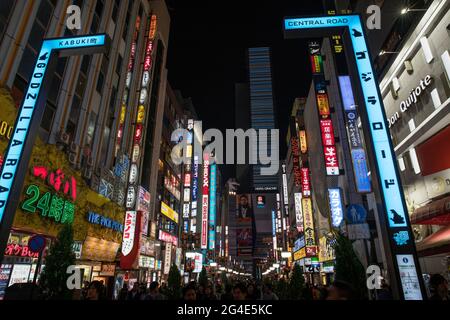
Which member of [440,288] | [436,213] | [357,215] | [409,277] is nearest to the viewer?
[409,277]

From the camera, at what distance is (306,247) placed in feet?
123

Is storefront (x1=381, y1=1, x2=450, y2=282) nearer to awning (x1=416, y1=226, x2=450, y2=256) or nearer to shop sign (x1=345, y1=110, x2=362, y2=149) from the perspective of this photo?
awning (x1=416, y1=226, x2=450, y2=256)

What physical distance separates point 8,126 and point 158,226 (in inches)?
1092

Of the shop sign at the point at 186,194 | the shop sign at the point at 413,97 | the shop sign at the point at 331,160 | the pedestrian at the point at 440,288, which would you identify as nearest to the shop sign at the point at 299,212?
the shop sign at the point at 331,160

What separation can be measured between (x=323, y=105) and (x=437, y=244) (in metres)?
21.6

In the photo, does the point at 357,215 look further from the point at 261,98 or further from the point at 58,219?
the point at 261,98

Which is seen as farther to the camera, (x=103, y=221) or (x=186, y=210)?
(x=186, y=210)

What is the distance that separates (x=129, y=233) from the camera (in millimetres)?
22281

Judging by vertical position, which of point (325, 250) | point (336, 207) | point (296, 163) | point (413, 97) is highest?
point (296, 163)

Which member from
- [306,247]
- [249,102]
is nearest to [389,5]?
A: [306,247]

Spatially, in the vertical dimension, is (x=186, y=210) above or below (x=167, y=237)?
above

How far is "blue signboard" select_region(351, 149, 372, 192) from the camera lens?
21.1m

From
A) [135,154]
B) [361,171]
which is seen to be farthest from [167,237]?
[361,171]

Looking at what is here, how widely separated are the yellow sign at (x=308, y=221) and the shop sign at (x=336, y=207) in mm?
11880
